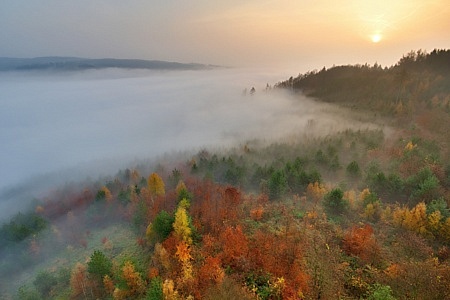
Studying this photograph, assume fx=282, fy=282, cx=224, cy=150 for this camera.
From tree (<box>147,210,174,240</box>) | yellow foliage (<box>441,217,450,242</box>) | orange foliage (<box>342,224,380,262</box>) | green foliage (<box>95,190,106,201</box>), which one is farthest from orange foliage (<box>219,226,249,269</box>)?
green foliage (<box>95,190,106,201</box>)

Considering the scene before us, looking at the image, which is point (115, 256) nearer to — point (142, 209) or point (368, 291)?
point (142, 209)

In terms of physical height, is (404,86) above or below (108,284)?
above

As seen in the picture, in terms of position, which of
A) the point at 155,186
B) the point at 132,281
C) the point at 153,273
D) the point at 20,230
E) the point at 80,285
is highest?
the point at 153,273

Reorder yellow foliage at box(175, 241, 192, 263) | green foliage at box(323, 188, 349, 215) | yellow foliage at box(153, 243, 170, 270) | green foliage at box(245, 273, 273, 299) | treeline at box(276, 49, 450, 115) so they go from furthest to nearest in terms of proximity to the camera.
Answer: treeline at box(276, 49, 450, 115) → green foliage at box(323, 188, 349, 215) → yellow foliage at box(153, 243, 170, 270) → yellow foliage at box(175, 241, 192, 263) → green foliage at box(245, 273, 273, 299)

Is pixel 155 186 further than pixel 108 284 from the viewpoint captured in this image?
Yes

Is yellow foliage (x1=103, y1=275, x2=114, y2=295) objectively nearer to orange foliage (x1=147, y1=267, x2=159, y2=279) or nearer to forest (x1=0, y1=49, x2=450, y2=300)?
forest (x1=0, y1=49, x2=450, y2=300)

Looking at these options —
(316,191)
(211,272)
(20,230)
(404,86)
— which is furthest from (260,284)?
(404,86)

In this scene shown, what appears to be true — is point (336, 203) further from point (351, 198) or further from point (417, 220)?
point (417, 220)
